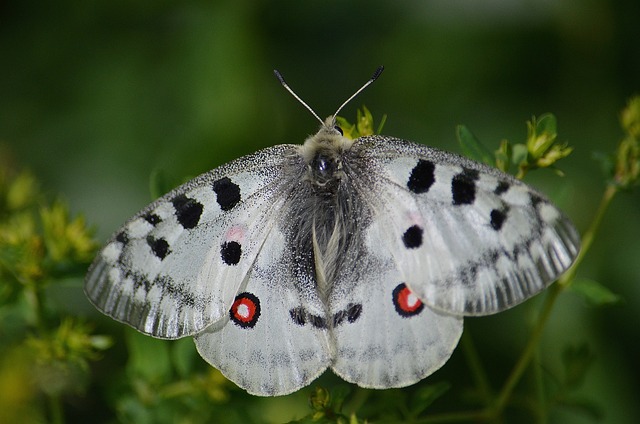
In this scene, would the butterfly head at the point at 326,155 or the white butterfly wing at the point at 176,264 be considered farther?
the butterfly head at the point at 326,155

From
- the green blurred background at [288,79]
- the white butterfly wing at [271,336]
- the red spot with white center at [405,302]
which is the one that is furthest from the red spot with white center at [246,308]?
the green blurred background at [288,79]

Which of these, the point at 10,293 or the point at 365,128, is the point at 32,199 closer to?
the point at 10,293

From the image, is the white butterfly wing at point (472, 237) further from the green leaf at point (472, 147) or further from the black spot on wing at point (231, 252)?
the black spot on wing at point (231, 252)

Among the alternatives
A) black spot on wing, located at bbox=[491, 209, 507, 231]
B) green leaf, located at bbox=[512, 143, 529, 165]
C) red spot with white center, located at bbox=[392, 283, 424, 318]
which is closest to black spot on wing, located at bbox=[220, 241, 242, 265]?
red spot with white center, located at bbox=[392, 283, 424, 318]

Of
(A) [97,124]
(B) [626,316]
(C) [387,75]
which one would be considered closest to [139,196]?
(A) [97,124]

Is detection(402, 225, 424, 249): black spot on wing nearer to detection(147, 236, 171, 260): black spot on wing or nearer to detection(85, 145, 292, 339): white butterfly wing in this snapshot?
detection(85, 145, 292, 339): white butterfly wing

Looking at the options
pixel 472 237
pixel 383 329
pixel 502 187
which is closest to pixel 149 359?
pixel 383 329

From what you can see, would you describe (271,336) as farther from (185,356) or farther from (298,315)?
(185,356)
